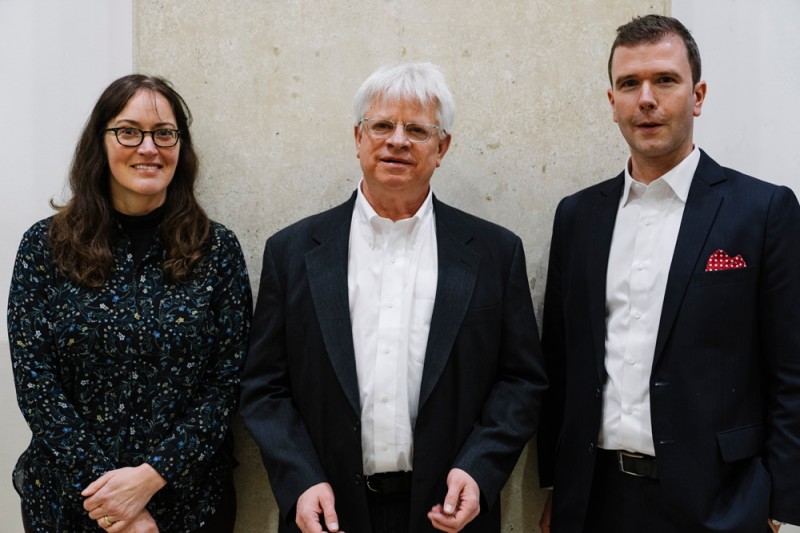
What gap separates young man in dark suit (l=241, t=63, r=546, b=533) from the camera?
2.00 meters

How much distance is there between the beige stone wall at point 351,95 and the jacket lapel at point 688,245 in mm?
613

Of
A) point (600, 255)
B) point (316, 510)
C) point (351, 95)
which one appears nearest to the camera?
point (316, 510)

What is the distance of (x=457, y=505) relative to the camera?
1927mm

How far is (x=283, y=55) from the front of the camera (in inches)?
99.0

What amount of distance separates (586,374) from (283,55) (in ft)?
4.83

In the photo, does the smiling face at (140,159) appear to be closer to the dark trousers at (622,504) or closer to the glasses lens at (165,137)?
the glasses lens at (165,137)

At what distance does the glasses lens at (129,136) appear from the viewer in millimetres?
2141

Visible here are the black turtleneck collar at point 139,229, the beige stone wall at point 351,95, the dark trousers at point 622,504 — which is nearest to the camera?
the dark trousers at point 622,504

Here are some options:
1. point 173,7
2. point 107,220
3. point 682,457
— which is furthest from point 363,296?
point 173,7

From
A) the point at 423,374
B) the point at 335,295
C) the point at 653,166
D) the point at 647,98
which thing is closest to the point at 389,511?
the point at 423,374

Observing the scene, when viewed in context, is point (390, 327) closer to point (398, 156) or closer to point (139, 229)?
point (398, 156)

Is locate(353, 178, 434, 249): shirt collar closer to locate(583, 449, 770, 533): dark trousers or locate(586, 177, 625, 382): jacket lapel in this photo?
locate(586, 177, 625, 382): jacket lapel

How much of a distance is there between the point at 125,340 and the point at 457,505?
104 cm

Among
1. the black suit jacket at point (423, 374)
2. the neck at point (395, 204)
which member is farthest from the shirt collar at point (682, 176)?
the neck at point (395, 204)
